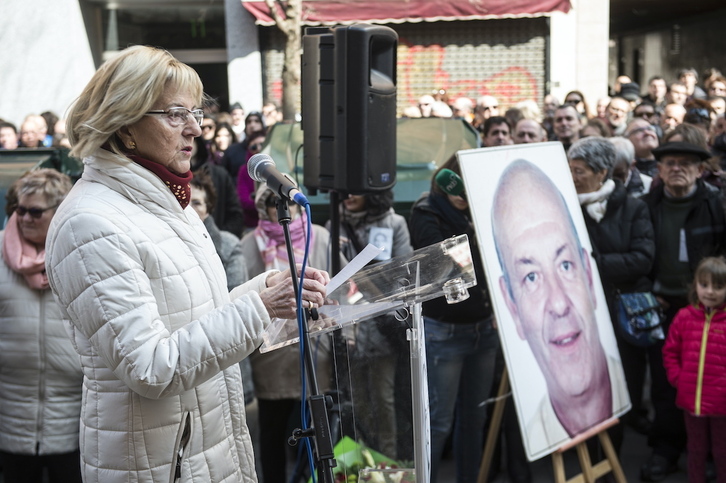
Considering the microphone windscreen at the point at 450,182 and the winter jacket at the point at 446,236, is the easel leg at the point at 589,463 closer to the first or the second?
the winter jacket at the point at 446,236

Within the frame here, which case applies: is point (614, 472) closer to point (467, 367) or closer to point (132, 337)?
point (467, 367)

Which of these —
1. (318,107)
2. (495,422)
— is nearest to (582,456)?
(495,422)

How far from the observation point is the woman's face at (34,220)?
3.58 metres

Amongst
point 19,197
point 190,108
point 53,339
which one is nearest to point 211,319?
point 190,108

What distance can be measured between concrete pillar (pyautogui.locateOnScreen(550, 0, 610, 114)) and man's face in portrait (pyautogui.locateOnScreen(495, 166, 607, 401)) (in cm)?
1144

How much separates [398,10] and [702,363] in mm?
10943

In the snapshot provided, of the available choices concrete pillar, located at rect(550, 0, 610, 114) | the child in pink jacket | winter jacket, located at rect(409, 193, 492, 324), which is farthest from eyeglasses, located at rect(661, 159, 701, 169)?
concrete pillar, located at rect(550, 0, 610, 114)

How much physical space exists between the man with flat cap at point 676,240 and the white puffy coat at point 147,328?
3282 millimetres

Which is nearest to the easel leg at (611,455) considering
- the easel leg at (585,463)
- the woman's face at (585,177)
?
the easel leg at (585,463)

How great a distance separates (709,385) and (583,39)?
468 inches

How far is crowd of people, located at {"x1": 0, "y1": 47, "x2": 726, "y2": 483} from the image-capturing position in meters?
1.93

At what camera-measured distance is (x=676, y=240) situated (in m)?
4.78

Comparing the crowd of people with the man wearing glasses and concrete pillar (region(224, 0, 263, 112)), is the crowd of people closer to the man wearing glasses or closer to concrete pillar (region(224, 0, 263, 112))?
the man wearing glasses

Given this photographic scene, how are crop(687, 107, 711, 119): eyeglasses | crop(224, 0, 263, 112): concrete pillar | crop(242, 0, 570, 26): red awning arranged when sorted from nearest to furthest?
crop(687, 107, 711, 119): eyeglasses
crop(242, 0, 570, 26): red awning
crop(224, 0, 263, 112): concrete pillar
